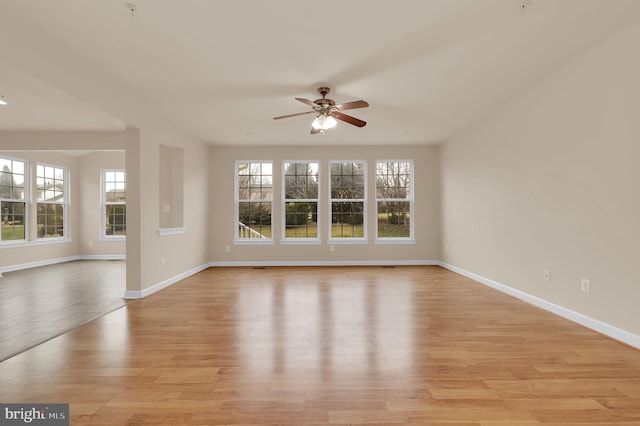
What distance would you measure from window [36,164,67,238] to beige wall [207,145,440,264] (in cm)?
392

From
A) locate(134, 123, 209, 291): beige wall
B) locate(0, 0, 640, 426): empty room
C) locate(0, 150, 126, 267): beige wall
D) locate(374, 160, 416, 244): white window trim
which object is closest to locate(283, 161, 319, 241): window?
locate(0, 0, 640, 426): empty room

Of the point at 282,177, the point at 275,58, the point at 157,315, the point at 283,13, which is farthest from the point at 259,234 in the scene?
the point at 283,13

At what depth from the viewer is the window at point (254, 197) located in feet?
23.1

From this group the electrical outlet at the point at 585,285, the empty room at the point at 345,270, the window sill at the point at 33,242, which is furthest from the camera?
the window sill at the point at 33,242

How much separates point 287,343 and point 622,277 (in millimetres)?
2950

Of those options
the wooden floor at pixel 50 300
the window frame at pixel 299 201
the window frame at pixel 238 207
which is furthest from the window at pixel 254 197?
the wooden floor at pixel 50 300

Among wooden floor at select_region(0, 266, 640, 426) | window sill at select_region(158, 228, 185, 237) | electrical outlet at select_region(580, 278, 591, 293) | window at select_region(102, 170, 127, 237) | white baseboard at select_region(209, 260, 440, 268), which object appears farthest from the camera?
window at select_region(102, 170, 127, 237)

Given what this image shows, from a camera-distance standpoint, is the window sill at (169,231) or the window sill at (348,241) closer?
the window sill at (169,231)

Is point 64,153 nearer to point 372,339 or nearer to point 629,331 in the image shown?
point 372,339

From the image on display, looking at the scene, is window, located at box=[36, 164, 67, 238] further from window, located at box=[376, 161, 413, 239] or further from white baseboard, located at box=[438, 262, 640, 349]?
white baseboard, located at box=[438, 262, 640, 349]

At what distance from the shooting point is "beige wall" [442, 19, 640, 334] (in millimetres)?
2729

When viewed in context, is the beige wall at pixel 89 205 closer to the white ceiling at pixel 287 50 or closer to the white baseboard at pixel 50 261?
the white baseboard at pixel 50 261

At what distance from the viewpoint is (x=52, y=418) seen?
172 centimetres

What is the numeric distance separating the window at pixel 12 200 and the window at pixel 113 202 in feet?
5.11
